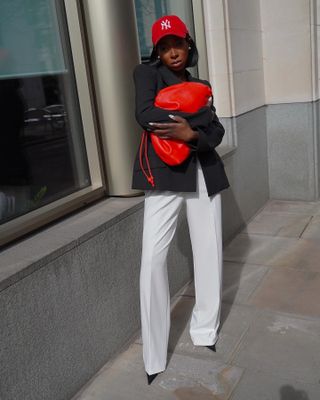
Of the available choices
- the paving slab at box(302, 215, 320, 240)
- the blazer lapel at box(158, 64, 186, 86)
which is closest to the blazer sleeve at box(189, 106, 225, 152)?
the blazer lapel at box(158, 64, 186, 86)

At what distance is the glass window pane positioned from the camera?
304cm

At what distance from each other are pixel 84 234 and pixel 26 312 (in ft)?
2.03

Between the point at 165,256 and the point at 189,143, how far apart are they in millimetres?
683

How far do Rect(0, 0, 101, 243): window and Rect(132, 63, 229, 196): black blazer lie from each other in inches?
31.4

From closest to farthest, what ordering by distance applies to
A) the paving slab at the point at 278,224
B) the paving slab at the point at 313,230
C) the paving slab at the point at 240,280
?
the paving slab at the point at 240,280
the paving slab at the point at 313,230
the paving slab at the point at 278,224

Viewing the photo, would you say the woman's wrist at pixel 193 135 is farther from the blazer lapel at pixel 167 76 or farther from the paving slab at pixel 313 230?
the paving slab at pixel 313 230

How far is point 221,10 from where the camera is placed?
5.00 meters

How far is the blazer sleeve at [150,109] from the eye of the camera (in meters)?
2.66

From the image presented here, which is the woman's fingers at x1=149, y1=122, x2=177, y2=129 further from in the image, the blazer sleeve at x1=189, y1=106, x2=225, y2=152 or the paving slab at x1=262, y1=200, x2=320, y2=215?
the paving slab at x1=262, y1=200, x2=320, y2=215

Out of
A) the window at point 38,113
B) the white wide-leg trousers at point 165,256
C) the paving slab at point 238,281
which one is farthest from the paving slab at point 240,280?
the window at point 38,113

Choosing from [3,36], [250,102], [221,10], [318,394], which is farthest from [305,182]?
[3,36]

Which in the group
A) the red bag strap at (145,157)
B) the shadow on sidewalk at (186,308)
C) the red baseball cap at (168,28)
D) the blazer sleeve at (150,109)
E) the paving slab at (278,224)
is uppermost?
the red baseball cap at (168,28)

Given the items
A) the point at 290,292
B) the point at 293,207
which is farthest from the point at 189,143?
the point at 293,207

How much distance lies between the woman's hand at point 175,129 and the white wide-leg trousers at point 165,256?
0.32 m
